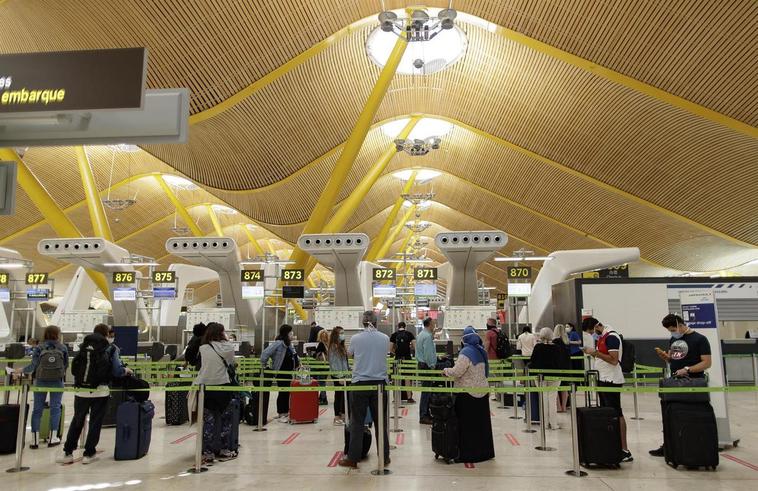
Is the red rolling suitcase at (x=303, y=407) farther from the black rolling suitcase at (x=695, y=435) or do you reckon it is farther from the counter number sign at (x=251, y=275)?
the counter number sign at (x=251, y=275)

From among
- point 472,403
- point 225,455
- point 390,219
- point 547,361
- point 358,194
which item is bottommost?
point 225,455

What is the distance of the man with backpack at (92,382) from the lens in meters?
7.33

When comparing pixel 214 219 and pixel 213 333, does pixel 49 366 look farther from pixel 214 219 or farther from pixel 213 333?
pixel 214 219

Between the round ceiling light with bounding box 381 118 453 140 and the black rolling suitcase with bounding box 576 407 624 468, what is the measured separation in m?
24.4

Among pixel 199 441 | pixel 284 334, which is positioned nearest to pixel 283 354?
pixel 284 334

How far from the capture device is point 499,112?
81.8ft

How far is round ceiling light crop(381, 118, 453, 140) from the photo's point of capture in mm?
30797

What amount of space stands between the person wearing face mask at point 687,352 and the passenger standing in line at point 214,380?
5.03m

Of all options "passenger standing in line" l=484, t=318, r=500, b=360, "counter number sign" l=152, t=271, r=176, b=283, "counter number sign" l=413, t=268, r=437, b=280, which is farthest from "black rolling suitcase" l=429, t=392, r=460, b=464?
"counter number sign" l=152, t=271, r=176, b=283

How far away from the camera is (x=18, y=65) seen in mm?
5430

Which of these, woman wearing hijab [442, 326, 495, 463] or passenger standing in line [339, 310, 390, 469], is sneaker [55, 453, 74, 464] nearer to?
passenger standing in line [339, 310, 390, 469]

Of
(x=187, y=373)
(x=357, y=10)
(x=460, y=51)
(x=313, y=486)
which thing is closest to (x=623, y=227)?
(x=460, y=51)

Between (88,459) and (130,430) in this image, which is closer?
(88,459)

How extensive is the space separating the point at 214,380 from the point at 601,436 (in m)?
4.43
